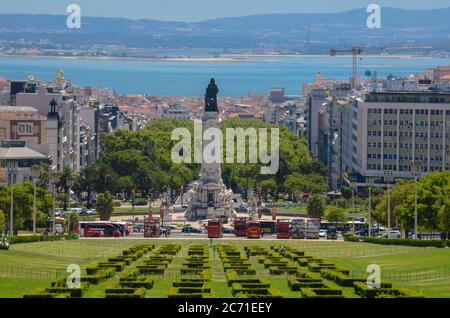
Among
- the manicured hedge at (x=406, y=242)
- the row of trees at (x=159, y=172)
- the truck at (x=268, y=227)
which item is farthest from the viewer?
the row of trees at (x=159, y=172)

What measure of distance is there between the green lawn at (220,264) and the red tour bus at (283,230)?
23.0ft

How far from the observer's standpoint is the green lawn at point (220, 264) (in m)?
58.4

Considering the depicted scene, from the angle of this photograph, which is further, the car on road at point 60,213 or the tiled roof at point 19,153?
the tiled roof at point 19,153

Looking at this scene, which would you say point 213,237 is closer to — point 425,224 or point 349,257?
point 425,224

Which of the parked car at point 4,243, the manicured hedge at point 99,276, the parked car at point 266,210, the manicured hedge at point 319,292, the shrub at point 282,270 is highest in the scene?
the manicured hedge at point 319,292

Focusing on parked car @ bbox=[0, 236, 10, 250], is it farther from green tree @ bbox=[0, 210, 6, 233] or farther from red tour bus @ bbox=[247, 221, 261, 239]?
red tour bus @ bbox=[247, 221, 261, 239]

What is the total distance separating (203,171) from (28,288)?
81251 mm

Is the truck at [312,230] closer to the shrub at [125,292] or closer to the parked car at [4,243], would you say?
the parked car at [4,243]

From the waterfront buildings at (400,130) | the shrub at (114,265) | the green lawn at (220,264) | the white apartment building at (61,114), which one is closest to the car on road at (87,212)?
the white apartment building at (61,114)

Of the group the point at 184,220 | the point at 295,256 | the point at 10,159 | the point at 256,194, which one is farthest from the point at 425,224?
the point at 256,194

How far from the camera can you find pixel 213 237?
107m

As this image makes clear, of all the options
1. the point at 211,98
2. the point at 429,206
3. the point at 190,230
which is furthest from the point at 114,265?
the point at 211,98

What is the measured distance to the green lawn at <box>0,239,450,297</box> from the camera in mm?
58406
